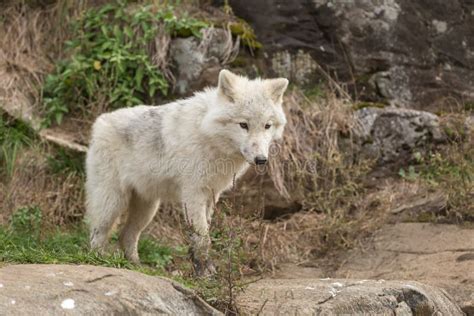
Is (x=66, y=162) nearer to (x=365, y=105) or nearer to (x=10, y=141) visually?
(x=10, y=141)

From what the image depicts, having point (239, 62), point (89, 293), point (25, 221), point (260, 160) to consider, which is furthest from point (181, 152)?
point (239, 62)

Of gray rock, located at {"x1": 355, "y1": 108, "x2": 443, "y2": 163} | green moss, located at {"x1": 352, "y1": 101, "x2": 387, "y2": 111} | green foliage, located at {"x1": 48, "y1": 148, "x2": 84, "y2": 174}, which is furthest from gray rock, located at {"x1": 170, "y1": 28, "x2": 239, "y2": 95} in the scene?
gray rock, located at {"x1": 355, "y1": 108, "x2": 443, "y2": 163}

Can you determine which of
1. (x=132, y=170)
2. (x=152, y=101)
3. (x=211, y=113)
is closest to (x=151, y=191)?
(x=132, y=170)

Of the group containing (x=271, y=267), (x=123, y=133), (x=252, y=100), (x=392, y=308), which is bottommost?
(x=271, y=267)

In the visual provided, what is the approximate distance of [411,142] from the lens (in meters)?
8.99

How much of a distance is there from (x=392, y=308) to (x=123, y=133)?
2.89m

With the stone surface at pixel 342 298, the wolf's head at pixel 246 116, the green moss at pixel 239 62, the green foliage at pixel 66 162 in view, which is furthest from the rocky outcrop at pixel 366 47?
the stone surface at pixel 342 298

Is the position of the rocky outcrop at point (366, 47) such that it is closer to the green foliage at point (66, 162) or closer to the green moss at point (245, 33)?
the green moss at point (245, 33)

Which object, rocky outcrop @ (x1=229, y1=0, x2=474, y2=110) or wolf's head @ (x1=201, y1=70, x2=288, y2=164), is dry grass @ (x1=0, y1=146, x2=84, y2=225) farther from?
rocky outcrop @ (x1=229, y1=0, x2=474, y2=110)

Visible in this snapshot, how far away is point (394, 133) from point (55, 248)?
15.1 feet

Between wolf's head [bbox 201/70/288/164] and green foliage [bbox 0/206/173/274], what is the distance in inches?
48.2

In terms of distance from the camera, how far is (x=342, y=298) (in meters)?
4.93

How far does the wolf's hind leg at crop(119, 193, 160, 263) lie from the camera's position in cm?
681

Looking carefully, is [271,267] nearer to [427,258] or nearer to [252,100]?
[427,258]
